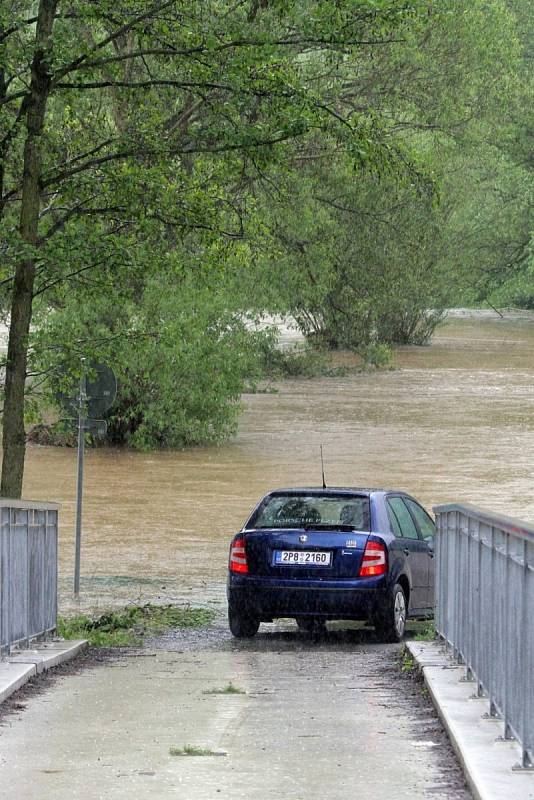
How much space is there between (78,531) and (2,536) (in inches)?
328

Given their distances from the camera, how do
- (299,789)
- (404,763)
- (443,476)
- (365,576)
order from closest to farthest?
(299,789), (404,763), (365,576), (443,476)

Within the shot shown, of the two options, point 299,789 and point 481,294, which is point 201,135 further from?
point 481,294

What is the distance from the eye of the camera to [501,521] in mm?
6816

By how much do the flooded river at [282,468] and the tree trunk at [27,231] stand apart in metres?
3.42

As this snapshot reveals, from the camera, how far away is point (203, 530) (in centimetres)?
2519

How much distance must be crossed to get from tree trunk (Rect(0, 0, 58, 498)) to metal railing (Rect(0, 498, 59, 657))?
6.88 feet

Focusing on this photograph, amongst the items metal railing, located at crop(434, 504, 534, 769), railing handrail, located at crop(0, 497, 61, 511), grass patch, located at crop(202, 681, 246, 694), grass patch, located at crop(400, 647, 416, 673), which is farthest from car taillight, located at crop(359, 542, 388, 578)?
grass patch, located at crop(202, 681, 246, 694)

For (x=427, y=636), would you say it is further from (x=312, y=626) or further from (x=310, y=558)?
(x=312, y=626)

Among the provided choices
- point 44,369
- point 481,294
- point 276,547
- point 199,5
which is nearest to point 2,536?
point 276,547

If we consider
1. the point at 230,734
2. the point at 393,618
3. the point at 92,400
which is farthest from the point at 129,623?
the point at 230,734

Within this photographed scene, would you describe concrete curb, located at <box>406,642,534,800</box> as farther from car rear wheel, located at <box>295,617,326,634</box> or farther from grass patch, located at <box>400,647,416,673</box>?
car rear wheel, located at <box>295,617,326,634</box>

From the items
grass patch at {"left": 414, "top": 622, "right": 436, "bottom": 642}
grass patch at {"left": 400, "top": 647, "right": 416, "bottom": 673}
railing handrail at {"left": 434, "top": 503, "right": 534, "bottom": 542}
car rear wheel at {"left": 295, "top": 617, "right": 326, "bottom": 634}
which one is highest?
railing handrail at {"left": 434, "top": 503, "right": 534, "bottom": 542}

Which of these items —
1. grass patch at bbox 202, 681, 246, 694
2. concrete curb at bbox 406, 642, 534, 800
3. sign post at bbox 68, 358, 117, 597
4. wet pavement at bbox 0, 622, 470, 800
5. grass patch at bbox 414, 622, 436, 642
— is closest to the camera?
concrete curb at bbox 406, 642, 534, 800

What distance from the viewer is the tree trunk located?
45.4 ft
